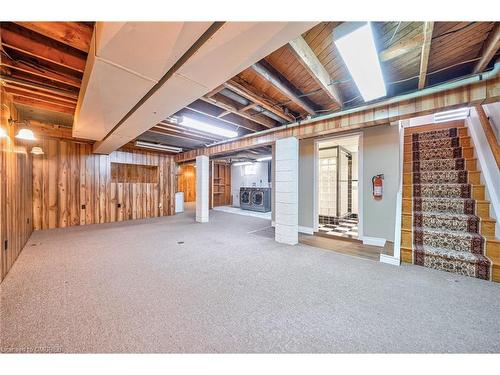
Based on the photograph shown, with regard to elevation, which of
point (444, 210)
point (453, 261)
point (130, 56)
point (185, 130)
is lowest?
point (453, 261)

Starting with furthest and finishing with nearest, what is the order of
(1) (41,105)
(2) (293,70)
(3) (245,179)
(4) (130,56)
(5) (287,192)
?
(3) (245,179) < (5) (287,192) < (1) (41,105) < (2) (293,70) < (4) (130,56)

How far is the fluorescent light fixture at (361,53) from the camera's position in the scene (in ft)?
4.79

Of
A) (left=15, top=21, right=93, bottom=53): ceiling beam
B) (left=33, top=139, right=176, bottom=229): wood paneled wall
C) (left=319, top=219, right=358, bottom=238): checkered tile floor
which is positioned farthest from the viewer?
(left=33, top=139, right=176, bottom=229): wood paneled wall

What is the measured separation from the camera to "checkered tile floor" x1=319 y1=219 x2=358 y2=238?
4.29 meters

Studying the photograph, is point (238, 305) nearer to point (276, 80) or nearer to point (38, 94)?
point (276, 80)

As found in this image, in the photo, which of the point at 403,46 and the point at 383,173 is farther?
the point at 383,173

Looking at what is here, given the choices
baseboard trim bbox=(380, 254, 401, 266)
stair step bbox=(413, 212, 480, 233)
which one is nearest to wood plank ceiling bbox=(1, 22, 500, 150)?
stair step bbox=(413, 212, 480, 233)

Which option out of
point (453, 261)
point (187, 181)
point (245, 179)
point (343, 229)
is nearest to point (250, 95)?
point (453, 261)

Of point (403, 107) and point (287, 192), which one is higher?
point (403, 107)

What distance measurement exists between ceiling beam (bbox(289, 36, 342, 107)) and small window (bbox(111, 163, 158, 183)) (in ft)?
20.8

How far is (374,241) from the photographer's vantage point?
3.56 m

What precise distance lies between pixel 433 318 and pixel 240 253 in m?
2.27

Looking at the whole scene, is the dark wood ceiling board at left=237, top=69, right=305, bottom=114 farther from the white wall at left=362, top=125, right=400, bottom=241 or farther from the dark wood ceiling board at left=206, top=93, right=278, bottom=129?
the white wall at left=362, top=125, right=400, bottom=241

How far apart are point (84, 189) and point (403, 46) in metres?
7.17
